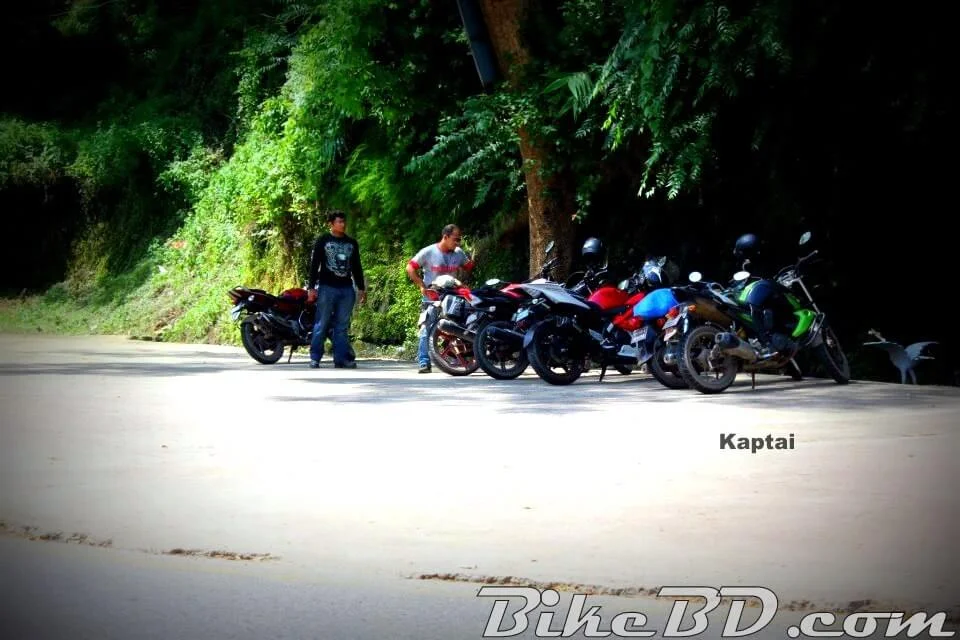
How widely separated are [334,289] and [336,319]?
41cm

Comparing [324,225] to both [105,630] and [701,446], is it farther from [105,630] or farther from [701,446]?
[105,630]

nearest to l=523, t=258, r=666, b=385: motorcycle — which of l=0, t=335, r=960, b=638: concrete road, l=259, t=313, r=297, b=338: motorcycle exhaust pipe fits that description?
l=0, t=335, r=960, b=638: concrete road

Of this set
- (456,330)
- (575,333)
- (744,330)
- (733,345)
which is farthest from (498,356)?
(733,345)

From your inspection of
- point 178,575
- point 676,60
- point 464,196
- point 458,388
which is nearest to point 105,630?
point 178,575

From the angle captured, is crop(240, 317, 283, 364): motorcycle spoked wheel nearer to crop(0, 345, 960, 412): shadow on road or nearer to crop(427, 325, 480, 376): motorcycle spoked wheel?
crop(0, 345, 960, 412): shadow on road

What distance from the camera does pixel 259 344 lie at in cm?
2006

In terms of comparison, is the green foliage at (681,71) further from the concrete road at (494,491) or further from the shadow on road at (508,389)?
the concrete road at (494,491)

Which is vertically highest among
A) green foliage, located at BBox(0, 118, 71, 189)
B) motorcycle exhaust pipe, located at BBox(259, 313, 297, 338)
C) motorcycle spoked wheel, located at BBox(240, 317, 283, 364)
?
green foliage, located at BBox(0, 118, 71, 189)

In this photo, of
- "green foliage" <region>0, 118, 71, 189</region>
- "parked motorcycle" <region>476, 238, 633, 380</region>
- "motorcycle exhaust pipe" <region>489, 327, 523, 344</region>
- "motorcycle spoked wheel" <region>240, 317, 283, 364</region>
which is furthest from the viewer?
"green foliage" <region>0, 118, 71, 189</region>

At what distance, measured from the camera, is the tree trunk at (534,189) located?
19719mm

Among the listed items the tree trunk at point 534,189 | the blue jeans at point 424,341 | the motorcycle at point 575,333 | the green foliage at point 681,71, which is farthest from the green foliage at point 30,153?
the motorcycle at point 575,333

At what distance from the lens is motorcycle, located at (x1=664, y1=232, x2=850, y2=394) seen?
14445 mm

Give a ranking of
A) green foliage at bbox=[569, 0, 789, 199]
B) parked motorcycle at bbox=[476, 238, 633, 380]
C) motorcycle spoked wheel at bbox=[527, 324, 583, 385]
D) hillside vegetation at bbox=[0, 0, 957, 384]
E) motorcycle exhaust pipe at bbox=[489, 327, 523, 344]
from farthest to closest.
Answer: motorcycle exhaust pipe at bbox=[489, 327, 523, 344]
parked motorcycle at bbox=[476, 238, 633, 380]
hillside vegetation at bbox=[0, 0, 957, 384]
motorcycle spoked wheel at bbox=[527, 324, 583, 385]
green foliage at bbox=[569, 0, 789, 199]

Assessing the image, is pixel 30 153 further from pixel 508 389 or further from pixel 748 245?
pixel 748 245
